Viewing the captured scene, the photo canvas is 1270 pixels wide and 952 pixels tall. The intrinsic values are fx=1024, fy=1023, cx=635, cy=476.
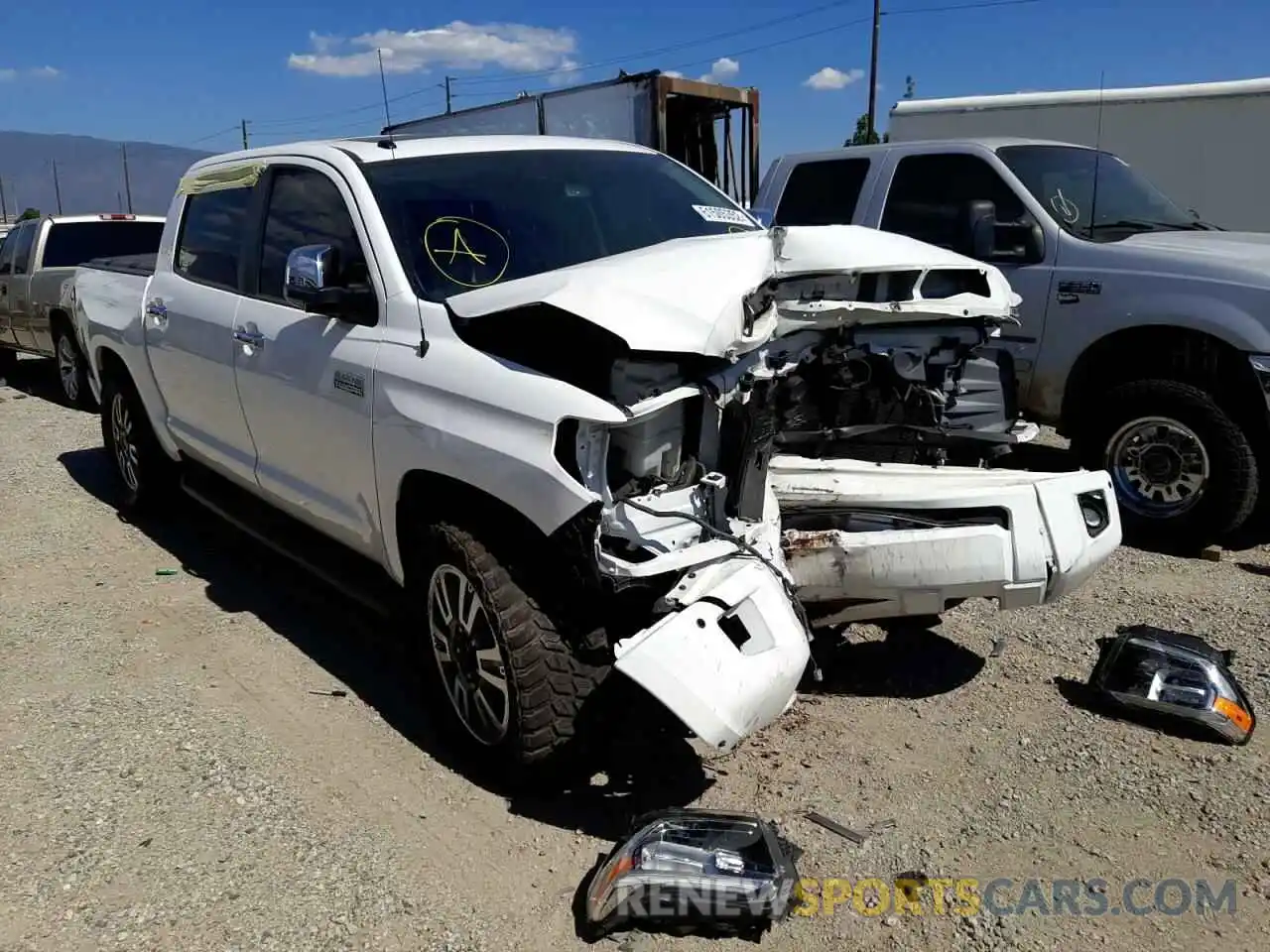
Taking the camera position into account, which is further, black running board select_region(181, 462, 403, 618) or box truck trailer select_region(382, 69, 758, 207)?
box truck trailer select_region(382, 69, 758, 207)

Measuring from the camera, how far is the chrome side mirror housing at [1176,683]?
11.3ft

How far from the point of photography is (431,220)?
11.9 feet

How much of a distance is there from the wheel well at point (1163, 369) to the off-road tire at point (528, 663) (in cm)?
Result: 397

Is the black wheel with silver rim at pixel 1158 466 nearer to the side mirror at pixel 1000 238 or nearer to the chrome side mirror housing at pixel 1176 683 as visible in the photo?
the side mirror at pixel 1000 238

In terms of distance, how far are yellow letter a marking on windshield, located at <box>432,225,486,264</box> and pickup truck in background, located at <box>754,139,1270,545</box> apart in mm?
1856

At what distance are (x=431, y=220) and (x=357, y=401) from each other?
0.71 m

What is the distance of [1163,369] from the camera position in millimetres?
5562

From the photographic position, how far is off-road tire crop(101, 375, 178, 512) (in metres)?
5.77

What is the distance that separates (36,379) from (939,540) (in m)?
12.5

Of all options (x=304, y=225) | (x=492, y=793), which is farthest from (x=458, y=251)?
(x=492, y=793)

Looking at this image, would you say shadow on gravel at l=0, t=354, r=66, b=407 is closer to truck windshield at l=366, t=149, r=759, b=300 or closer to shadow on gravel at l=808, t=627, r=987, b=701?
truck windshield at l=366, t=149, r=759, b=300

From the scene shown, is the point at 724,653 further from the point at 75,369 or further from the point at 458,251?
the point at 75,369

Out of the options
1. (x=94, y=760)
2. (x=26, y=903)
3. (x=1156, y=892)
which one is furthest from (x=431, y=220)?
(x=1156, y=892)

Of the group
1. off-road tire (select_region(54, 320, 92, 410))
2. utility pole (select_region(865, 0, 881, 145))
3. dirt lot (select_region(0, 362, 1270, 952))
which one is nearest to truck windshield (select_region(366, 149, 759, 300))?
dirt lot (select_region(0, 362, 1270, 952))
